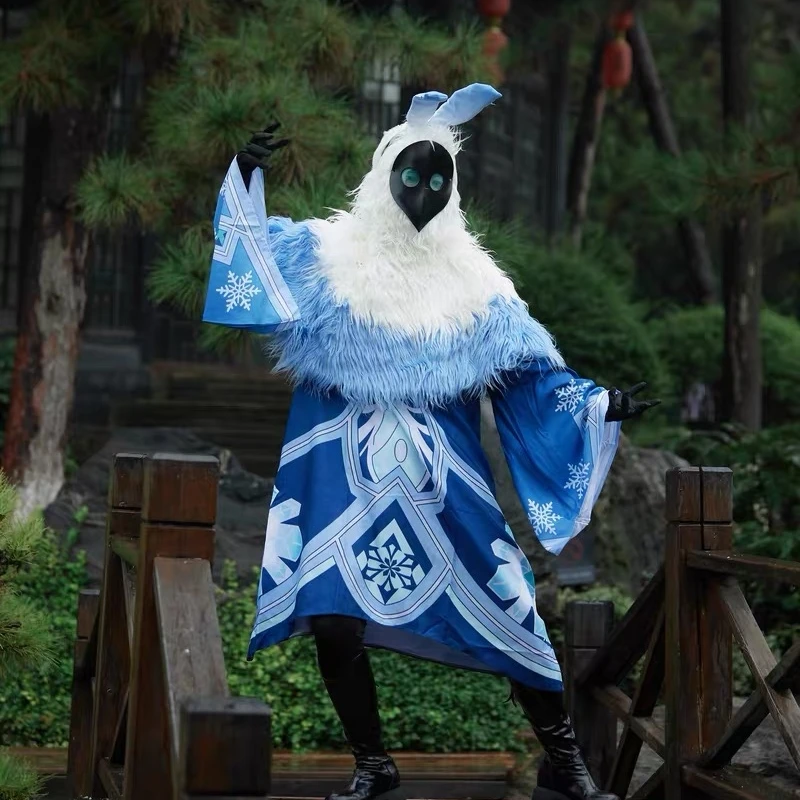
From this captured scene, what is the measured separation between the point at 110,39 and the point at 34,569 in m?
2.31

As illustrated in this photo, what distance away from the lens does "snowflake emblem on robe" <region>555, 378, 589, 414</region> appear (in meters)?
3.56

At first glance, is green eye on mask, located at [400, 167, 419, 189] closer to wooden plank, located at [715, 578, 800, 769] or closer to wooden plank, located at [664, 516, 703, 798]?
wooden plank, located at [664, 516, 703, 798]

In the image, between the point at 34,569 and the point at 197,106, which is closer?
the point at 197,106

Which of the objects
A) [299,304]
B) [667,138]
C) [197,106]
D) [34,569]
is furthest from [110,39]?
[667,138]

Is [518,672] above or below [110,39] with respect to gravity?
below

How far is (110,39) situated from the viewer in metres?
6.12

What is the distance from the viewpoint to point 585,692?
14.6ft

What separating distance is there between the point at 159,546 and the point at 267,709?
57 cm

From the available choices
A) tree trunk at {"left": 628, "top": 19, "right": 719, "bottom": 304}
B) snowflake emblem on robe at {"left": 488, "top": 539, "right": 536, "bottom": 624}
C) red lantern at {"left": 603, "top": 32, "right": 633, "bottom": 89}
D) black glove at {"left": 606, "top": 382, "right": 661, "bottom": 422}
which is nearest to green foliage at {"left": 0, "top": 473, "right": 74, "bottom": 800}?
snowflake emblem on robe at {"left": 488, "top": 539, "right": 536, "bottom": 624}

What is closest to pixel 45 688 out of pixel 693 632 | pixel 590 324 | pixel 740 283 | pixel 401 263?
pixel 401 263

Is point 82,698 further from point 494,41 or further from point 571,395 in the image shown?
point 494,41

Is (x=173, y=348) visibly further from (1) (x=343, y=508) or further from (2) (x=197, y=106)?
(1) (x=343, y=508)

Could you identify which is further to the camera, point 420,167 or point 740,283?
point 740,283

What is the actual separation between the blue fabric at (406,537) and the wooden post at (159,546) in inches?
26.5
